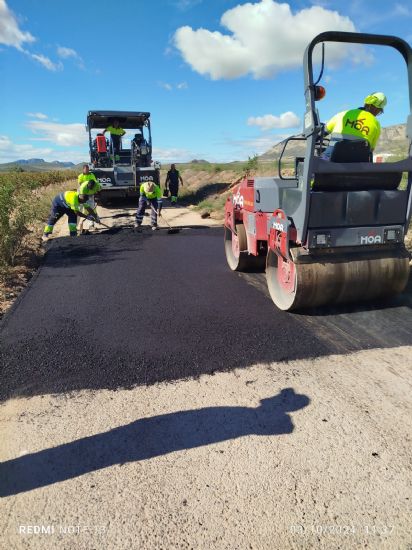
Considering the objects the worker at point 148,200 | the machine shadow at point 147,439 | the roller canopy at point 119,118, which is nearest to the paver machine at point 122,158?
the roller canopy at point 119,118

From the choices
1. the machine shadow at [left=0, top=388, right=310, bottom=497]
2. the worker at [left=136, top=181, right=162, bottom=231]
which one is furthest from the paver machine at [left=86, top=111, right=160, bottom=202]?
the machine shadow at [left=0, top=388, right=310, bottom=497]

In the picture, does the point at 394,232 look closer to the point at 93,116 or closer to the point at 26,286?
the point at 26,286

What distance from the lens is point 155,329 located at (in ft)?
12.6

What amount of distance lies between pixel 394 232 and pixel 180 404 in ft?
9.08

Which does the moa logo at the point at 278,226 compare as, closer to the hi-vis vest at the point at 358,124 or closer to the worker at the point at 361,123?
the worker at the point at 361,123

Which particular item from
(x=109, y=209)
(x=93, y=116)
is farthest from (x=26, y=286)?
(x=93, y=116)

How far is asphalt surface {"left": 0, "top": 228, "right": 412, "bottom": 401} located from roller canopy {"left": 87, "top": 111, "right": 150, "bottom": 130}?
926 cm

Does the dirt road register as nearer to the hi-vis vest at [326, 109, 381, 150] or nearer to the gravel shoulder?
the gravel shoulder

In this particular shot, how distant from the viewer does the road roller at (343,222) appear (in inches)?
145

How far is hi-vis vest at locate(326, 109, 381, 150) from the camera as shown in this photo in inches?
152

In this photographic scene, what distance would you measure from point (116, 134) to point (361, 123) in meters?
11.6

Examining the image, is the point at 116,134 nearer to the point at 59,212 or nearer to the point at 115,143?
the point at 115,143

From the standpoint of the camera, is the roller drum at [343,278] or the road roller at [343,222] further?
the roller drum at [343,278]

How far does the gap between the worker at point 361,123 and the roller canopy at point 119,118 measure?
11.2 metres
